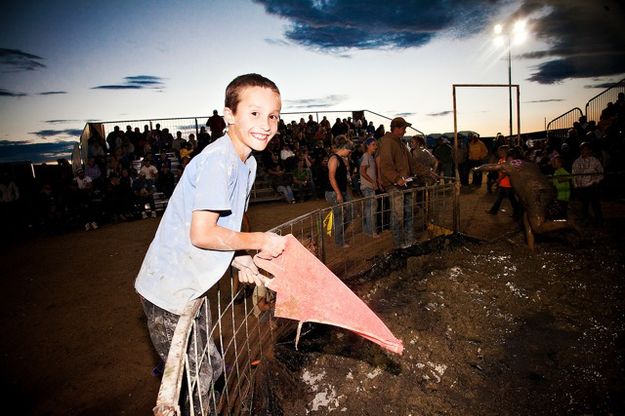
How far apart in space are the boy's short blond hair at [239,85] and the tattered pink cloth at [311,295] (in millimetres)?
736

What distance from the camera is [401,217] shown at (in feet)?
21.2

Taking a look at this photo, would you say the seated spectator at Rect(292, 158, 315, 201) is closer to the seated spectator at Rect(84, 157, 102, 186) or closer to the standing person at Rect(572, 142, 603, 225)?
the seated spectator at Rect(84, 157, 102, 186)

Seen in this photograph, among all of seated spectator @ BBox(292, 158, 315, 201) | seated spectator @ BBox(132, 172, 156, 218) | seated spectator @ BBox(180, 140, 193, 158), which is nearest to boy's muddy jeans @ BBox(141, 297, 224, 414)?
seated spectator @ BBox(132, 172, 156, 218)

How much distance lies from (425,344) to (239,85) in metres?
3.44

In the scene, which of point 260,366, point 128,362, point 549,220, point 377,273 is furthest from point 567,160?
point 128,362

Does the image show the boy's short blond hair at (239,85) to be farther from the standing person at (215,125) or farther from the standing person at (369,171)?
the standing person at (215,125)

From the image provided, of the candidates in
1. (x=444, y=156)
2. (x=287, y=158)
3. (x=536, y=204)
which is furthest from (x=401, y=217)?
→ (x=287, y=158)

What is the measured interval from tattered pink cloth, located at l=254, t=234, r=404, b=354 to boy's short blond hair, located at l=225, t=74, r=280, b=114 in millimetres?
736

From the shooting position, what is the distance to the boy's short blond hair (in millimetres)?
1618

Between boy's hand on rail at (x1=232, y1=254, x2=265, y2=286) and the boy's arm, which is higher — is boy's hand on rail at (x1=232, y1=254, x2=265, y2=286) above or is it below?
below

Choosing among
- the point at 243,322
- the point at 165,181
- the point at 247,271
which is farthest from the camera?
the point at 165,181

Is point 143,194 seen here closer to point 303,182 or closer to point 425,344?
point 303,182

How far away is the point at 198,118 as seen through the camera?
17.5 meters

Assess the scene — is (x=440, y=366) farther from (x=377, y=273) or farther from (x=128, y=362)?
(x=128, y=362)
